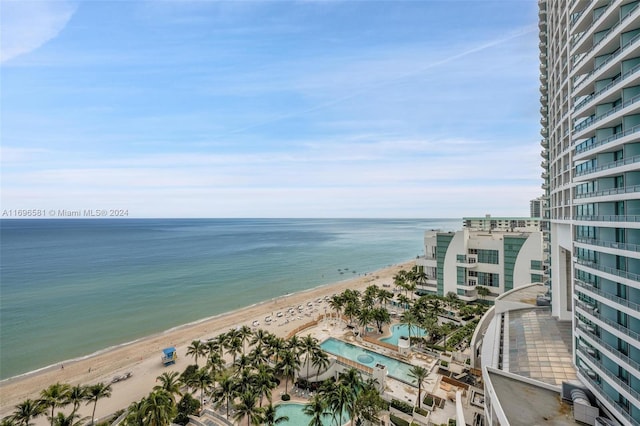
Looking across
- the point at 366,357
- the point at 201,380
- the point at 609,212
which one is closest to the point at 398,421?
the point at 366,357

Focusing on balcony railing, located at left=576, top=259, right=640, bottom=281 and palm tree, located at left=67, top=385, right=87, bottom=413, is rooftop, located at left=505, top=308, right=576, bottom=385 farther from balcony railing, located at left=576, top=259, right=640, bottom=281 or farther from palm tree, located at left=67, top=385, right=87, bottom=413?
palm tree, located at left=67, top=385, right=87, bottom=413

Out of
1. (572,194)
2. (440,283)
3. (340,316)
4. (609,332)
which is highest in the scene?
(572,194)

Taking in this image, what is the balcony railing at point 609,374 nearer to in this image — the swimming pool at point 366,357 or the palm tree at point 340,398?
the palm tree at point 340,398

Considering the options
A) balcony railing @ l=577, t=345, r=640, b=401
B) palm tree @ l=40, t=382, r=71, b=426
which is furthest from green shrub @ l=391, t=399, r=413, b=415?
palm tree @ l=40, t=382, r=71, b=426

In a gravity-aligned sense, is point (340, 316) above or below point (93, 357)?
above

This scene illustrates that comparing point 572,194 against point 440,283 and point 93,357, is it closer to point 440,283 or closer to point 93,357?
point 440,283

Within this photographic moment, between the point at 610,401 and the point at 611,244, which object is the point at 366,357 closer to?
the point at 610,401

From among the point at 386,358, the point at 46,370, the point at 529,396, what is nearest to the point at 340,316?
the point at 386,358
